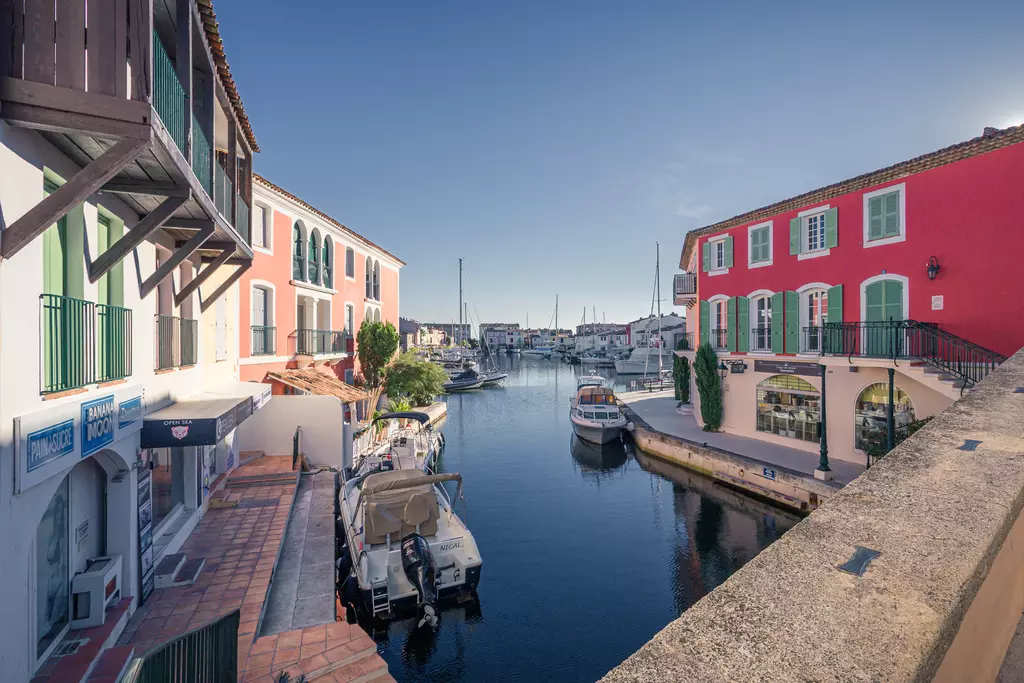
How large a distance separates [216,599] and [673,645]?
29.2 ft

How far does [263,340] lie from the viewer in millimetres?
17812

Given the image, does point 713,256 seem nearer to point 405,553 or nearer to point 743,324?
point 743,324

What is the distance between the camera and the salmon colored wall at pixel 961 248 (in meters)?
12.8

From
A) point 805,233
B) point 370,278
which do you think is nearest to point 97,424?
point 805,233

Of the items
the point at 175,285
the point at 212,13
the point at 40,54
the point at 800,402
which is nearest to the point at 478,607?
the point at 175,285

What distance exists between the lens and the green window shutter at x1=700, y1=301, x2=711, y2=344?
74.5 ft

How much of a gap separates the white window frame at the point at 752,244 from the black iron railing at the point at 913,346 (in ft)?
11.6

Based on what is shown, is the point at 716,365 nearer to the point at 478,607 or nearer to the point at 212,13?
the point at 478,607

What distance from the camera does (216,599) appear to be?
7922mm

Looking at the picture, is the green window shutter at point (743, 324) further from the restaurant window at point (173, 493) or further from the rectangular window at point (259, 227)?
the restaurant window at point (173, 493)

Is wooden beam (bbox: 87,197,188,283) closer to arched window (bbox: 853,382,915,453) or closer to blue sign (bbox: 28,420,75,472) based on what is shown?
blue sign (bbox: 28,420,75,472)

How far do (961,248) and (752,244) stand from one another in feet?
23.2

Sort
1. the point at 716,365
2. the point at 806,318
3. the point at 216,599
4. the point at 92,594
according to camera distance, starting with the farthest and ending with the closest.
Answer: the point at 716,365 < the point at 806,318 < the point at 216,599 < the point at 92,594

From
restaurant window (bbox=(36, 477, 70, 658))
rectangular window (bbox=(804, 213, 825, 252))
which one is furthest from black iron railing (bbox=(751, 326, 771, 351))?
restaurant window (bbox=(36, 477, 70, 658))
